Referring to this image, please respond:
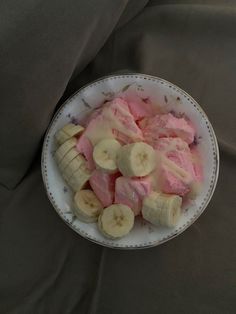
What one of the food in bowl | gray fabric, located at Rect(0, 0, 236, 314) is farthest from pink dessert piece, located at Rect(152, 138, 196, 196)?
gray fabric, located at Rect(0, 0, 236, 314)

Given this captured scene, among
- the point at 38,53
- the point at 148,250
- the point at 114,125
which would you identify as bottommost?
the point at 148,250

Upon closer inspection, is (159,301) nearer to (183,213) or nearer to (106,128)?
(183,213)

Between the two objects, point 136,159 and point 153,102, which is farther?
point 153,102

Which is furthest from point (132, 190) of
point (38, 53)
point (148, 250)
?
point (38, 53)

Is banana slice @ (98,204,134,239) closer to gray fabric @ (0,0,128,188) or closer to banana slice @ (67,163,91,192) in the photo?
banana slice @ (67,163,91,192)

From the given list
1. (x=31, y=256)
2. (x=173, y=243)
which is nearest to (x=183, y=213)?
(x=173, y=243)

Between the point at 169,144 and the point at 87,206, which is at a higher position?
the point at 169,144

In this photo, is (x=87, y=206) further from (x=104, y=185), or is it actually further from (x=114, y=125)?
(x=114, y=125)
